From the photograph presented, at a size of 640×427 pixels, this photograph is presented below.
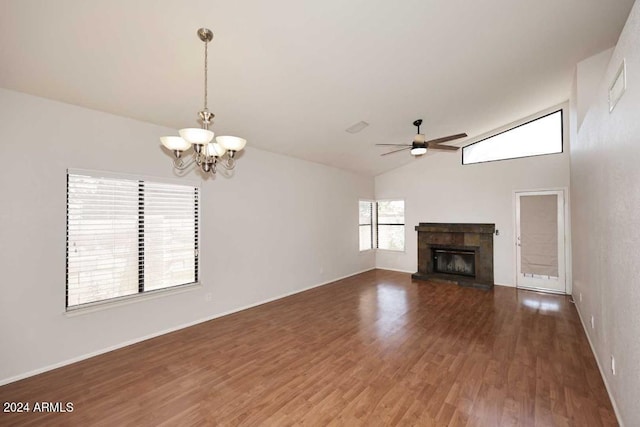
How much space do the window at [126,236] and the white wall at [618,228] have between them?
14.8ft

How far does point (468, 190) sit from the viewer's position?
21.5 ft

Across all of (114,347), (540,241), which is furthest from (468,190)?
(114,347)

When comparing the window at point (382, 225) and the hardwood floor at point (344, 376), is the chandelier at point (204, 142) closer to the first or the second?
the hardwood floor at point (344, 376)

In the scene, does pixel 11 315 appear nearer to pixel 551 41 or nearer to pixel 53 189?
pixel 53 189

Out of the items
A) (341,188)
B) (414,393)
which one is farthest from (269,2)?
(341,188)

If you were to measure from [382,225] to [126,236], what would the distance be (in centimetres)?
638

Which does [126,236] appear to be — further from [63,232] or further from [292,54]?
[292,54]

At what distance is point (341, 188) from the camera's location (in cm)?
703

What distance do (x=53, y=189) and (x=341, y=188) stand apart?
535 centimetres

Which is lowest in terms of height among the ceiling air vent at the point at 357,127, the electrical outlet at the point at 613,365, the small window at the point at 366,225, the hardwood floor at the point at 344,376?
the hardwood floor at the point at 344,376

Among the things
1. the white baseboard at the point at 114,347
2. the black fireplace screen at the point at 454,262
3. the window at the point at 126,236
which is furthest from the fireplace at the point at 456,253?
the window at the point at 126,236

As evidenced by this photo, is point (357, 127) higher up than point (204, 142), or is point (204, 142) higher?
point (357, 127)

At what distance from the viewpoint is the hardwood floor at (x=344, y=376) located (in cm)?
219

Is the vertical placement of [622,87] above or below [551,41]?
below
